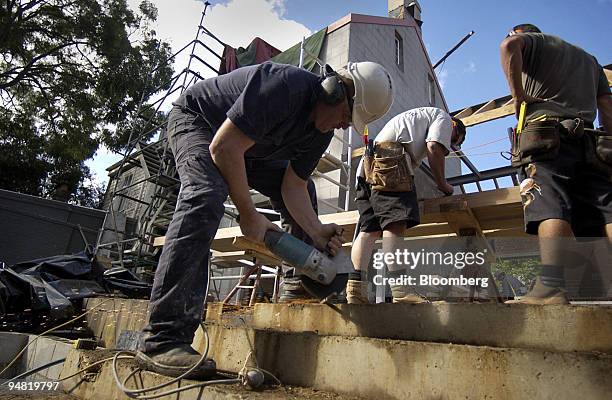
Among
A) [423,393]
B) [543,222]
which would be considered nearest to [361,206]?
[543,222]

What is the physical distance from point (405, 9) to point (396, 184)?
1117 centimetres

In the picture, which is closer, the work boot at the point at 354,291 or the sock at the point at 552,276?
the sock at the point at 552,276

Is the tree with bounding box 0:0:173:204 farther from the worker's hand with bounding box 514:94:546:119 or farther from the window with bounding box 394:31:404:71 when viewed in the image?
the worker's hand with bounding box 514:94:546:119

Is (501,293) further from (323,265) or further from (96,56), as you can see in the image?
(96,56)

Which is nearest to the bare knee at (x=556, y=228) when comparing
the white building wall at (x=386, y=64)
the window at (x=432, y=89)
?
the white building wall at (x=386, y=64)

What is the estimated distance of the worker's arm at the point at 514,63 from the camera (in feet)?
7.63

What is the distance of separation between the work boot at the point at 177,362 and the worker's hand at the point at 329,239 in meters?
0.85

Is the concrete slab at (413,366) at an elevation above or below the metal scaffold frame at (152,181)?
below

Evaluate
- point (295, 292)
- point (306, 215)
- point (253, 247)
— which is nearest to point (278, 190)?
point (306, 215)

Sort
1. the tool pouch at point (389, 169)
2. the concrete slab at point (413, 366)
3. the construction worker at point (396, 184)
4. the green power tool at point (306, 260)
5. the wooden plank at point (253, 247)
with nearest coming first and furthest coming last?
1. the concrete slab at point (413, 366)
2. the green power tool at point (306, 260)
3. the construction worker at point (396, 184)
4. the tool pouch at point (389, 169)
5. the wooden plank at point (253, 247)

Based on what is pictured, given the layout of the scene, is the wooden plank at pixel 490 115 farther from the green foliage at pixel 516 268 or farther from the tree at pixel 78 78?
the tree at pixel 78 78

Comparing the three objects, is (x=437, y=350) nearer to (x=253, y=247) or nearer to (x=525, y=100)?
(x=525, y=100)

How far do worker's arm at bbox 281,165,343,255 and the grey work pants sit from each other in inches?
25.2

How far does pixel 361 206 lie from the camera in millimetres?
3102
